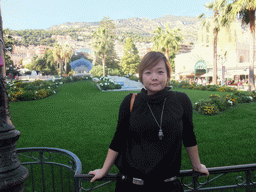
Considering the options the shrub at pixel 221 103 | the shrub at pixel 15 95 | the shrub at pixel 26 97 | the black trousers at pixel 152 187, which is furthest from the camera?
the shrub at pixel 26 97

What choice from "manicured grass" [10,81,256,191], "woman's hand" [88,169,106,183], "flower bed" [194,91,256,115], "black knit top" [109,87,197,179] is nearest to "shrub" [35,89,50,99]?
"manicured grass" [10,81,256,191]

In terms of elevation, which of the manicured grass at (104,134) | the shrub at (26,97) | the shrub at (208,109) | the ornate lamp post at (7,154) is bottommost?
the manicured grass at (104,134)

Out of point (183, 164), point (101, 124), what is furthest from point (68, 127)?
point (183, 164)

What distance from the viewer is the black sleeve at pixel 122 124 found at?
1586 mm

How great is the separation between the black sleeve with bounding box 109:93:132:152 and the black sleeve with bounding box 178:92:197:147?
398mm

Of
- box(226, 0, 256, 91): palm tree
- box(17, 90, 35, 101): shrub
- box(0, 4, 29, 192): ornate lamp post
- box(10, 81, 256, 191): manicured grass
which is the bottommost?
box(10, 81, 256, 191): manicured grass

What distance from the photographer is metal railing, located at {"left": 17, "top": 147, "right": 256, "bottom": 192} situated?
75.7 inches

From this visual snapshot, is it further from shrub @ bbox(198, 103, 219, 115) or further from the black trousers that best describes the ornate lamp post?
shrub @ bbox(198, 103, 219, 115)

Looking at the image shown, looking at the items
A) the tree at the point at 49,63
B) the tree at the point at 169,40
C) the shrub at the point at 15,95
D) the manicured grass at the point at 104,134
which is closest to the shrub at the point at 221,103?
the manicured grass at the point at 104,134

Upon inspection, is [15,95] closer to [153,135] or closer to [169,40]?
[153,135]

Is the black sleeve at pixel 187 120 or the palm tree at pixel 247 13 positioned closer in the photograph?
the black sleeve at pixel 187 120

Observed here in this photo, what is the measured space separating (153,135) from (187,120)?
32 cm

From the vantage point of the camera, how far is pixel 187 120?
5.29 ft

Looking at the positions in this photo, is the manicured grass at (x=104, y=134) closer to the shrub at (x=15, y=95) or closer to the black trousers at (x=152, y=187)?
the black trousers at (x=152, y=187)
